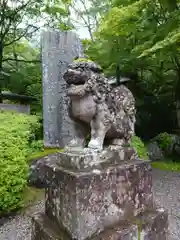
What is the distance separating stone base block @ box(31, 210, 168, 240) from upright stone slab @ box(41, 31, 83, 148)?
7.98ft

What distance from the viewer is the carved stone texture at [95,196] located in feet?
4.64

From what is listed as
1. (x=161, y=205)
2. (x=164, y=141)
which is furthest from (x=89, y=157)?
(x=164, y=141)

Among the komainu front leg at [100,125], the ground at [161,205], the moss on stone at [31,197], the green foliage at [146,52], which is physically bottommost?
the ground at [161,205]

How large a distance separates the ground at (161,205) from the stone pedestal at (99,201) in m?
0.86

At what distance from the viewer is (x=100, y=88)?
64.0 inches

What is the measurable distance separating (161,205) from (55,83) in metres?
2.60

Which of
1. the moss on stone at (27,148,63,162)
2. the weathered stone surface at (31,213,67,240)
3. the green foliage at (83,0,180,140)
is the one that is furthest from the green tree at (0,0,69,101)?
the weathered stone surface at (31,213,67,240)

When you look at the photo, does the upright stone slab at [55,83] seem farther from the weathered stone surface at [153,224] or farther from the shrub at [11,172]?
the weathered stone surface at [153,224]

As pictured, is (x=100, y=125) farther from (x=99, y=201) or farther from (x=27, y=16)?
(x=27, y=16)

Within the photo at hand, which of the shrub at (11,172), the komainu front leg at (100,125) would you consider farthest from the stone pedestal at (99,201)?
the shrub at (11,172)

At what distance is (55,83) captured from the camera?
4137 millimetres

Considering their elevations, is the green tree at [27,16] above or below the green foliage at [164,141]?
above

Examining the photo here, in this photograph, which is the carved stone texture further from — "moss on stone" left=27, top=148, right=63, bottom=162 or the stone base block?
"moss on stone" left=27, top=148, right=63, bottom=162

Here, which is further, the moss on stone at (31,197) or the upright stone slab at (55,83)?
the upright stone slab at (55,83)
